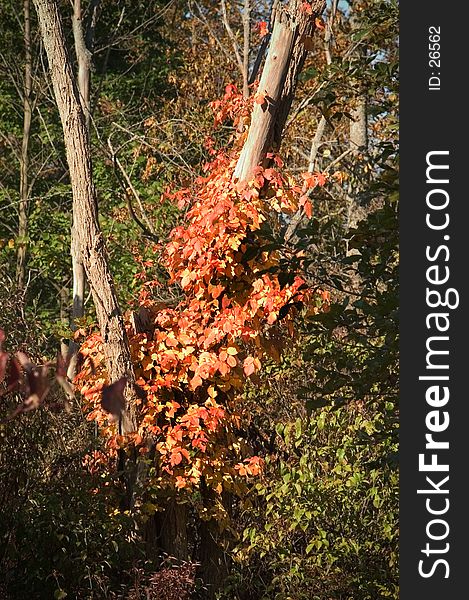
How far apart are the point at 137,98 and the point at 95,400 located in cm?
1037

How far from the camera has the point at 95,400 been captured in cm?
645

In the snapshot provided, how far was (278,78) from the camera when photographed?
634cm

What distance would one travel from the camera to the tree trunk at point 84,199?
21.3 feet

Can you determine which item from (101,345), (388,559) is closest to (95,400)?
(101,345)

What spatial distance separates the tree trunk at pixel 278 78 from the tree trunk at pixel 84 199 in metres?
0.98

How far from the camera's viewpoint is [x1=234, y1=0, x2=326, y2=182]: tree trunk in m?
6.20

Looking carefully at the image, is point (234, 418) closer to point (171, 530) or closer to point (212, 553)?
point (171, 530)

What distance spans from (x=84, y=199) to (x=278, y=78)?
1.46m

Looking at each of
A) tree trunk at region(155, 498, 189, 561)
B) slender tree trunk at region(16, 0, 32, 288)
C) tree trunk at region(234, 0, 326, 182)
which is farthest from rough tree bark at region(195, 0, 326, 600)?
slender tree trunk at region(16, 0, 32, 288)

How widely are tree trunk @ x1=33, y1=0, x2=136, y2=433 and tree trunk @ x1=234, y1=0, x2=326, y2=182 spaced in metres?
0.98

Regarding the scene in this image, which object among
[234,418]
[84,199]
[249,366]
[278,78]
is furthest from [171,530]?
[278,78]

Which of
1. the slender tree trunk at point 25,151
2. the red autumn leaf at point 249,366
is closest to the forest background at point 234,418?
the red autumn leaf at point 249,366

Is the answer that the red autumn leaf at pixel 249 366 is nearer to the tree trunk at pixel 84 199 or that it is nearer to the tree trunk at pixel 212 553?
the tree trunk at pixel 84 199

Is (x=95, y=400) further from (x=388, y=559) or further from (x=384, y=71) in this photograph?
(x=384, y=71)
